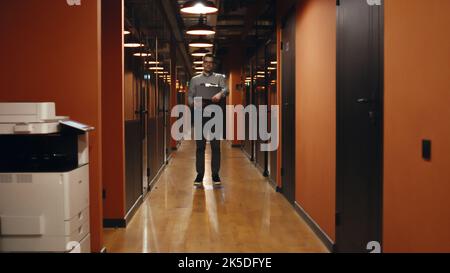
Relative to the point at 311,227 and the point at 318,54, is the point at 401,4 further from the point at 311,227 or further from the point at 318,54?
the point at 311,227

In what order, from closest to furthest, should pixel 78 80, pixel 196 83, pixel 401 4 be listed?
pixel 401 4, pixel 78 80, pixel 196 83

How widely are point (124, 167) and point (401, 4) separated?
2.95 m

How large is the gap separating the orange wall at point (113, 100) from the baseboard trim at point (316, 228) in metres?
1.69

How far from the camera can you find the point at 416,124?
2104mm

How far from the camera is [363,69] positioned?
9.24 ft

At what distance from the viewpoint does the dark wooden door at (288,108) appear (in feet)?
17.4

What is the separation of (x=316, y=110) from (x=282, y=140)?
6.60 feet

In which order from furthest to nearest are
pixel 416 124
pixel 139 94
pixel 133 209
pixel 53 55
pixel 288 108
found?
pixel 288 108
pixel 139 94
pixel 133 209
pixel 53 55
pixel 416 124

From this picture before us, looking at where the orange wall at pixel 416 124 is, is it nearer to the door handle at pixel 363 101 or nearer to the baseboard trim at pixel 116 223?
the door handle at pixel 363 101

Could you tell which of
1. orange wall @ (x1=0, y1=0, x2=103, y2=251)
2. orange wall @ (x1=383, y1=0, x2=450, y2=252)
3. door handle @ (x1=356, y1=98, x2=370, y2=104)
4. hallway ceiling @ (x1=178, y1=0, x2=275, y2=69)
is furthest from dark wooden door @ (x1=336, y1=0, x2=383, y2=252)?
hallway ceiling @ (x1=178, y1=0, x2=275, y2=69)

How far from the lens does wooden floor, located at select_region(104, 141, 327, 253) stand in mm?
3693

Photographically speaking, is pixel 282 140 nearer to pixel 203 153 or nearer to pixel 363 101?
pixel 203 153

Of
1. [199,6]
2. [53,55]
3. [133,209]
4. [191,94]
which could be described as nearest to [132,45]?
[199,6]

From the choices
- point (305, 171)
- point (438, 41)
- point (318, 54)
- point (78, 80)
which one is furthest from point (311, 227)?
point (438, 41)
